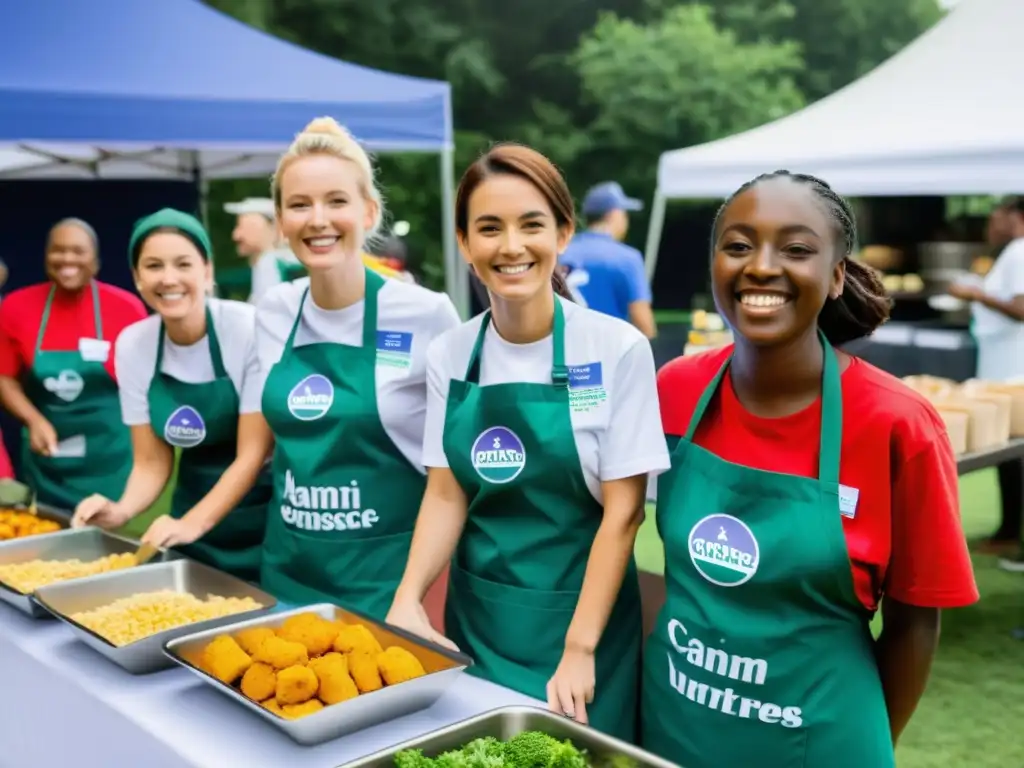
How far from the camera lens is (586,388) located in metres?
1.68

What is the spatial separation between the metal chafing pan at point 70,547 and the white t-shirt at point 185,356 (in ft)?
1.01

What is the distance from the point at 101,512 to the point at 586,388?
126 cm

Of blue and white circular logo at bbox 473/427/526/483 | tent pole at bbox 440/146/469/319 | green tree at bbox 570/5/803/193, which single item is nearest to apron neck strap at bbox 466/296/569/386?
blue and white circular logo at bbox 473/427/526/483

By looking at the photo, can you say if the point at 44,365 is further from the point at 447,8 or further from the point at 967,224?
the point at 447,8

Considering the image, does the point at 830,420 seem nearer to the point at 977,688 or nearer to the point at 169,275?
the point at 169,275

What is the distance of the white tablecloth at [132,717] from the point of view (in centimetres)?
137

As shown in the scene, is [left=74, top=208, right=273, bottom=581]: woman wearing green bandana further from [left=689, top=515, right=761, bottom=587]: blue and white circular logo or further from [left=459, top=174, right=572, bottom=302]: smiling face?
[left=689, top=515, right=761, bottom=587]: blue and white circular logo

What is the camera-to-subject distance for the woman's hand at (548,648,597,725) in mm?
1554

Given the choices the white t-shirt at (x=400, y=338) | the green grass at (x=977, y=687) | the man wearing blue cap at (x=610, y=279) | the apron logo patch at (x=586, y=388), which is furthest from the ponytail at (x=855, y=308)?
the man wearing blue cap at (x=610, y=279)

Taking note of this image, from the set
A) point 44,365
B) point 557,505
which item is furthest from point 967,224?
point 557,505

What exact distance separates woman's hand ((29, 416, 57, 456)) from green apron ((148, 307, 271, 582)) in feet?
4.36

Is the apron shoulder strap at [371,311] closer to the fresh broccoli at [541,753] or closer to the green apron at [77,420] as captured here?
the fresh broccoli at [541,753]

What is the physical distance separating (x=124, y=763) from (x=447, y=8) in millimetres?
20209

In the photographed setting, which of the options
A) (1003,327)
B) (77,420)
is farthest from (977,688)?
(77,420)
